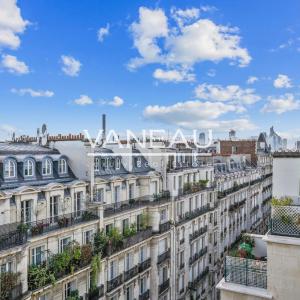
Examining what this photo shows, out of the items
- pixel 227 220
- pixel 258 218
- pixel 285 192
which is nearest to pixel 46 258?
pixel 285 192

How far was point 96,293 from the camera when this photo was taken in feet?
76.1

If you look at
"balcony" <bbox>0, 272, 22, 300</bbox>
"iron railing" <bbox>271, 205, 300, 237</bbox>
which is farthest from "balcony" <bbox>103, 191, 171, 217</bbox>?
"iron railing" <bbox>271, 205, 300, 237</bbox>

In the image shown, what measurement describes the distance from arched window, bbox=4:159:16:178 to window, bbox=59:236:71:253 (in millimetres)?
5035

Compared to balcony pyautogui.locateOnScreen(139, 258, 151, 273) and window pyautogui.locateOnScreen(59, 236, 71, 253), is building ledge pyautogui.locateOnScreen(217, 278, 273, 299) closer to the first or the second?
window pyautogui.locateOnScreen(59, 236, 71, 253)

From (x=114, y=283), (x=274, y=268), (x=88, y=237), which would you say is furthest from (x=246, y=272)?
(x=114, y=283)

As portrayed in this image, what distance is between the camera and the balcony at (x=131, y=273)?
2626 cm

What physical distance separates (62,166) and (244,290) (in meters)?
17.1

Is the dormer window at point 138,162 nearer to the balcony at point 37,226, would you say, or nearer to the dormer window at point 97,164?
the dormer window at point 97,164

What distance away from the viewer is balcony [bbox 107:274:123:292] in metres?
24.5

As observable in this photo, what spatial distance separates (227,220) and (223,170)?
23.5 ft

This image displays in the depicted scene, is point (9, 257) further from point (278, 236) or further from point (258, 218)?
point (258, 218)

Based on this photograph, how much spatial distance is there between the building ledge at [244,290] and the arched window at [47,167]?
15145 mm

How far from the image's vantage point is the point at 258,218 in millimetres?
63781

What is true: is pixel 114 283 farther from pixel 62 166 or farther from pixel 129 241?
pixel 62 166
